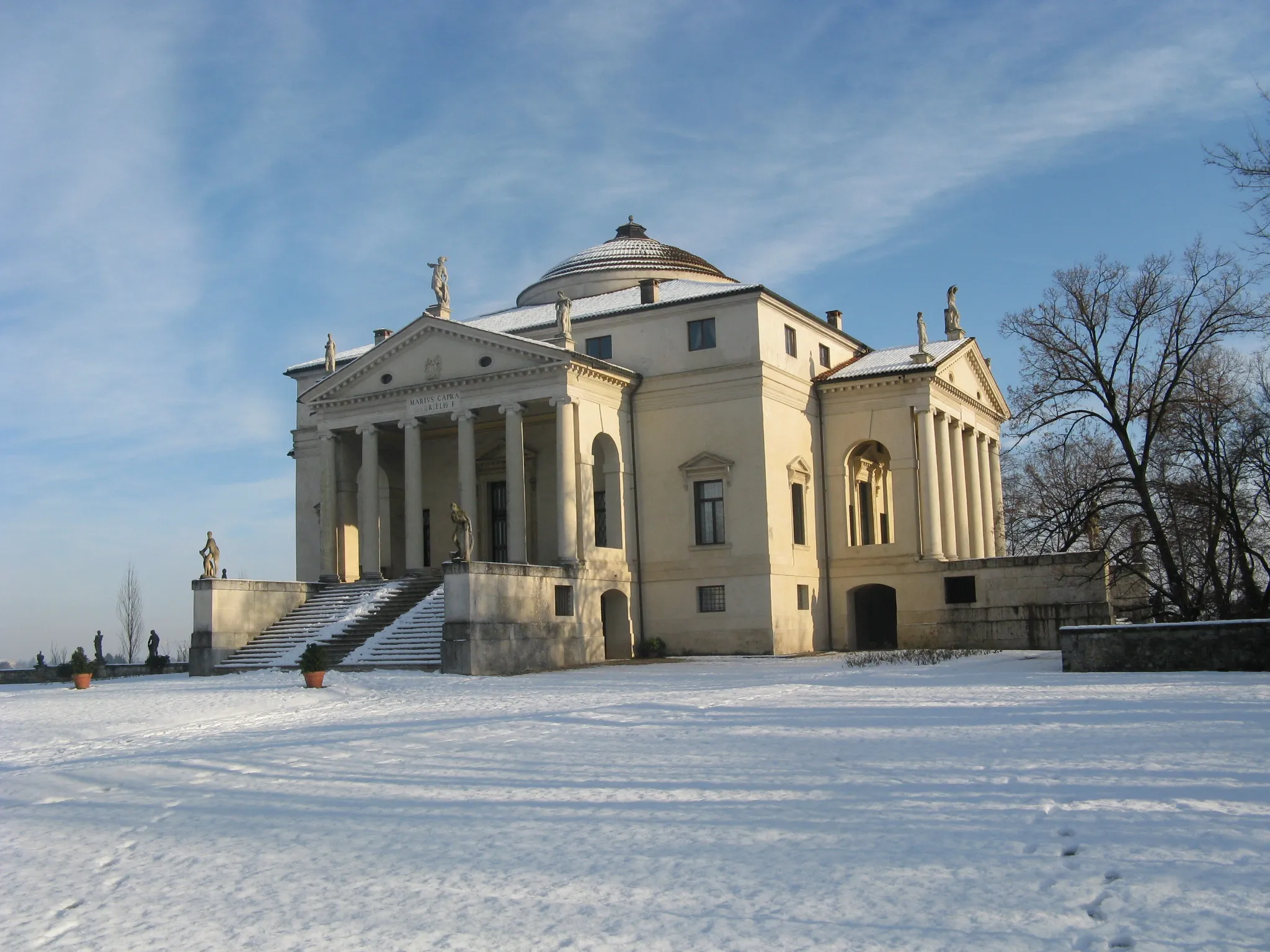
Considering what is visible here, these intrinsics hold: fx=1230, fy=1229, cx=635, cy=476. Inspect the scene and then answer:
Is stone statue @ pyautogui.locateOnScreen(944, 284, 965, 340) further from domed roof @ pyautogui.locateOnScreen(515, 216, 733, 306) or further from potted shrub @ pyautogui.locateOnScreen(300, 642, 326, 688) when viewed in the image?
potted shrub @ pyautogui.locateOnScreen(300, 642, 326, 688)

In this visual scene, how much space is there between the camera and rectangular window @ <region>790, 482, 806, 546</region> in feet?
147

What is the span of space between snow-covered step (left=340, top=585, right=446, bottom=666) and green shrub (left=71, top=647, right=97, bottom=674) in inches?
275

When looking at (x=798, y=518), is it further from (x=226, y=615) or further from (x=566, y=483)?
(x=226, y=615)

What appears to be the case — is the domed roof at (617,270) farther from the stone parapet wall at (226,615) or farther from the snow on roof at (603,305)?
the stone parapet wall at (226,615)

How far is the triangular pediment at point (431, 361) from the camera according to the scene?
4147 centimetres

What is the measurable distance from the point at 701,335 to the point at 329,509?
593 inches

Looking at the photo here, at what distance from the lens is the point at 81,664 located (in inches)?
1367

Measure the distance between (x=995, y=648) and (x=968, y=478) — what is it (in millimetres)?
12138

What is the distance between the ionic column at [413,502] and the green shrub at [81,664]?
11.4 meters

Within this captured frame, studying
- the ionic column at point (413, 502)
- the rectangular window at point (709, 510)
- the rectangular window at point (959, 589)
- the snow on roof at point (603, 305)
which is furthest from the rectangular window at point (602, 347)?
the rectangular window at point (959, 589)

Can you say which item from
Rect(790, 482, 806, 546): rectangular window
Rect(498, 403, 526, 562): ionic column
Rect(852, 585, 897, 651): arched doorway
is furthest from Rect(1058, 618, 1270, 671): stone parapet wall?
Rect(852, 585, 897, 651): arched doorway

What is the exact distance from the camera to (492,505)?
48906mm

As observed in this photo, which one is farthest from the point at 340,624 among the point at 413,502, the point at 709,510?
the point at 709,510

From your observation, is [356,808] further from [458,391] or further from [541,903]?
[458,391]
